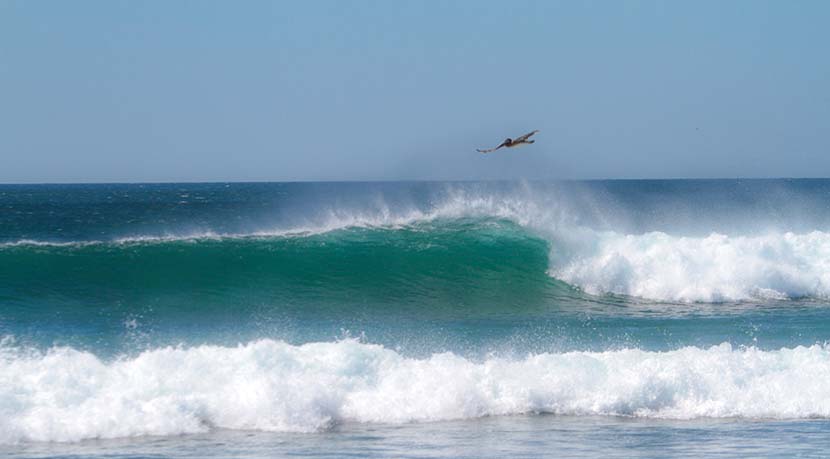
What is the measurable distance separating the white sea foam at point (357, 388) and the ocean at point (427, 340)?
26 millimetres

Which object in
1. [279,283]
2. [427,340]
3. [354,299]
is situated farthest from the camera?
[279,283]

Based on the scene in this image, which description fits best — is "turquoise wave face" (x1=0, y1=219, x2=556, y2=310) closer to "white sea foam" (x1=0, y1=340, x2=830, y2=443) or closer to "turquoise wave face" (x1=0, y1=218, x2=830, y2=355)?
"turquoise wave face" (x1=0, y1=218, x2=830, y2=355)

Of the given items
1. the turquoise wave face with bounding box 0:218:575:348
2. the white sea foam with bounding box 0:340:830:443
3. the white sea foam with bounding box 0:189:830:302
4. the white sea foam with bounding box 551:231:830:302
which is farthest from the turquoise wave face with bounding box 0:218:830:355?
the white sea foam with bounding box 0:340:830:443

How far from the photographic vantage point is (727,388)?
472 inches

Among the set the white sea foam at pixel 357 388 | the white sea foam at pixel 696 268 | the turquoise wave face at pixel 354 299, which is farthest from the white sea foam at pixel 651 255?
the white sea foam at pixel 357 388

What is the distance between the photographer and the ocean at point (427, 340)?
10578 millimetres

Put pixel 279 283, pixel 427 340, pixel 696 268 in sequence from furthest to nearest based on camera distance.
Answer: pixel 696 268, pixel 279 283, pixel 427 340

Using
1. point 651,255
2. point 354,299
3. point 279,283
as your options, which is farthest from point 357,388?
point 651,255

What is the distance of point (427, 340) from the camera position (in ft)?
48.3

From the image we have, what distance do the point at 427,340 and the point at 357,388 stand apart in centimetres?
302

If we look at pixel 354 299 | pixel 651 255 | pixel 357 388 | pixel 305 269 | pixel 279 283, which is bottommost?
pixel 357 388

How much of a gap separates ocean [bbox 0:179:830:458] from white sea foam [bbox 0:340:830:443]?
3 centimetres

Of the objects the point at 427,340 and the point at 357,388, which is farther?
the point at 427,340

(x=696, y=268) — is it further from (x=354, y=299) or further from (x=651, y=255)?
(x=354, y=299)
